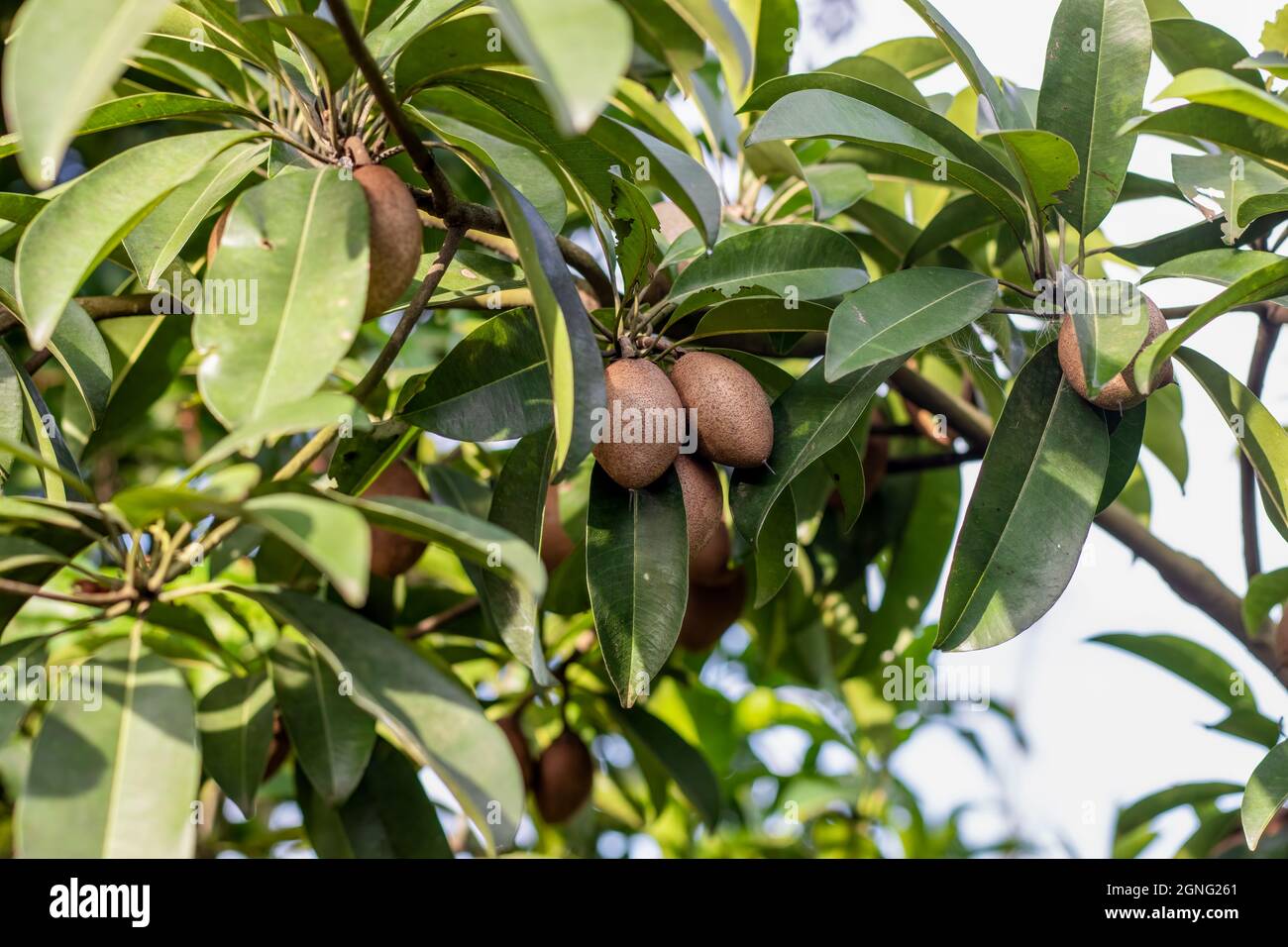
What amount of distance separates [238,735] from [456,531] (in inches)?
29.2

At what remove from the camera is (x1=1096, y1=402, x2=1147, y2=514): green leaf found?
1186mm

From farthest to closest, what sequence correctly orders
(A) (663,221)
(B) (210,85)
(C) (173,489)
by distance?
1. (A) (663,221)
2. (B) (210,85)
3. (C) (173,489)

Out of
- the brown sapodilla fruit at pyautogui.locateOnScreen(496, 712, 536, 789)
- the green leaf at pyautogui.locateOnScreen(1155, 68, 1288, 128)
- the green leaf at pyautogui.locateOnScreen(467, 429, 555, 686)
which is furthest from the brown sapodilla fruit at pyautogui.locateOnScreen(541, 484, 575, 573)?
the green leaf at pyautogui.locateOnScreen(1155, 68, 1288, 128)

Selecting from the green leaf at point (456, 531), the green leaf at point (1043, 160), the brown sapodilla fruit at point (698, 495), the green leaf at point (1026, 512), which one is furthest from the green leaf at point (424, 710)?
the green leaf at point (1043, 160)

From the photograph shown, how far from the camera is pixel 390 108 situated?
3.01 feet

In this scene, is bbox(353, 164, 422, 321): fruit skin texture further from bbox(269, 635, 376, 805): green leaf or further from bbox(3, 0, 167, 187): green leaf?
bbox(269, 635, 376, 805): green leaf

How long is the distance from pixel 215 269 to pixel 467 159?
0.31 m

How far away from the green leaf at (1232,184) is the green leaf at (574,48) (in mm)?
801

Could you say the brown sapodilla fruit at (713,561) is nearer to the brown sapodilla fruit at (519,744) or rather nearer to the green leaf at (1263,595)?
the brown sapodilla fruit at (519,744)

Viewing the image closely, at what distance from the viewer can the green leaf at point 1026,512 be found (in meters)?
1.03
